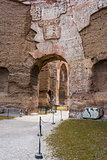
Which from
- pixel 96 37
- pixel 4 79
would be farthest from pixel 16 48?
pixel 96 37

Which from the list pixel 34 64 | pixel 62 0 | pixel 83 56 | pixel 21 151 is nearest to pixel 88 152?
pixel 21 151

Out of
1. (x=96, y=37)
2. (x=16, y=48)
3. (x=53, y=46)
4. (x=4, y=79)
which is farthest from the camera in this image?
(x=4, y=79)

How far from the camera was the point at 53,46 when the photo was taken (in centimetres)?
1041

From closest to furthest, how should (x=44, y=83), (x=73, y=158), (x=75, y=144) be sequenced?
(x=73, y=158) → (x=75, y=144) → (x=44, y=83)

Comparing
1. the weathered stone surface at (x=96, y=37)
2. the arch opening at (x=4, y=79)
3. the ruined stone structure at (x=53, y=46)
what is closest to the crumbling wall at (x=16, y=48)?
the ruined stone structure at (x=53, y=46)

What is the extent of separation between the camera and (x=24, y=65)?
10.6 meters

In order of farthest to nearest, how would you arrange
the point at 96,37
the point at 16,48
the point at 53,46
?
the point at 16,48
the point at 53,46
the point at 96,37

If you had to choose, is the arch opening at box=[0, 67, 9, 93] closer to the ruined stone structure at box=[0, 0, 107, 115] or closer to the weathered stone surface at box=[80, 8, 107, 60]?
the ruined stone structure at box=[0, 0, 107, 115]

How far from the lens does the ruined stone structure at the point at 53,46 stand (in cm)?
891

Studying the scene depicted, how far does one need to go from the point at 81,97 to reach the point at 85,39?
348cm

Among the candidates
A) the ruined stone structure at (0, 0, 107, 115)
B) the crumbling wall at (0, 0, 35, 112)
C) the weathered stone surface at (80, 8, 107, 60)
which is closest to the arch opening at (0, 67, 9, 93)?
the ruined stone structure at (0, 0, 107, 115)

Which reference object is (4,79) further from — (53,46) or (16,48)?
(53,46)

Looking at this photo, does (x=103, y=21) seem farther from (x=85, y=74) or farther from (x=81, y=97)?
(x=81, y=97)

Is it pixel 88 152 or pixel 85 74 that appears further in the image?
pixel 85 74
